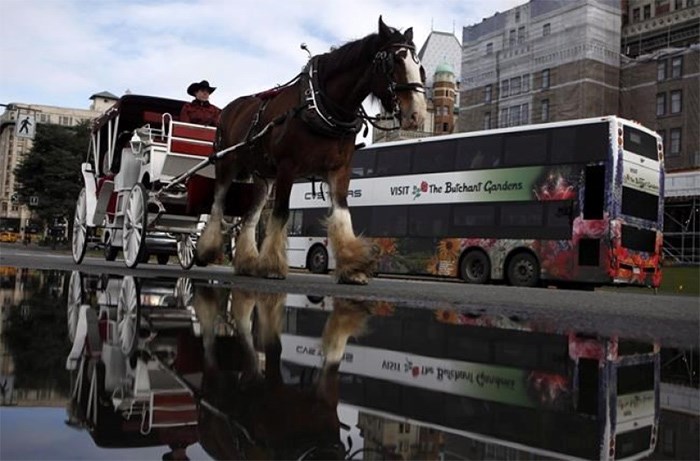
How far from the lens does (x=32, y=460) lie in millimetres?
1442

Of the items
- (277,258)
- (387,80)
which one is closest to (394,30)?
(387,80)

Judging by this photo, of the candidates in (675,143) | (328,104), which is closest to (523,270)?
(328,104)

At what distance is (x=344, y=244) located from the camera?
7082 mm

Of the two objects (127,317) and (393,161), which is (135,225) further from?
(393,161)

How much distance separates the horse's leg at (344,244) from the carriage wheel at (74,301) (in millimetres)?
2480

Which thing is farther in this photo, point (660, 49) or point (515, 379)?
point (660, 49)

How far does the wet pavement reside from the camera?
5.34 ft

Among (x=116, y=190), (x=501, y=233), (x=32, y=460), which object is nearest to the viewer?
(x=32, y=460)

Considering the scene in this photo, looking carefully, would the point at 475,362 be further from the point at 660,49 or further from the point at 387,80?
the point at 660,49

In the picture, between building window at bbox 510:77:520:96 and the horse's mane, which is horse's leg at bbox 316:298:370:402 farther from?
building window at bbox 510:77:520:96

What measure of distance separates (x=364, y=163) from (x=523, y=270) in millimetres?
6727

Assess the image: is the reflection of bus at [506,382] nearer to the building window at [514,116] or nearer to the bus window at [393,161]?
the bus window at [393,161]

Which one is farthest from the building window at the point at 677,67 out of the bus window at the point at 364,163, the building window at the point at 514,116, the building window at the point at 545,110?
the bus window at the point at 364,163

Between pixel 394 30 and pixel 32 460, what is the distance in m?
6.19
